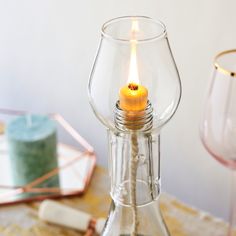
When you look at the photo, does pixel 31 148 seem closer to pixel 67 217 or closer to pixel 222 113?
pixel 67 217

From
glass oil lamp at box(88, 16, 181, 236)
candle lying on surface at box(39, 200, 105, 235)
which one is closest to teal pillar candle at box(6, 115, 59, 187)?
candle lying on surface at box(39, 200, 105, 235)

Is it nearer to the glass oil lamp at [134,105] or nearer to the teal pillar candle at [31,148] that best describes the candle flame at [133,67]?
the glass oil lamp at [134,105]

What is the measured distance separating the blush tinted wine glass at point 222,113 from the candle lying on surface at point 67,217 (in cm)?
19

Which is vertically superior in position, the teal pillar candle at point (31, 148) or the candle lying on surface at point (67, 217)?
the teal pillar candle at point (31, 148)

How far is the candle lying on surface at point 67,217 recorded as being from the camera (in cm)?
74

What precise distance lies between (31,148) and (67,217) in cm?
12

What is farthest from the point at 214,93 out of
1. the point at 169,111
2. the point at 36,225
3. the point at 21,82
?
the point at 21,82

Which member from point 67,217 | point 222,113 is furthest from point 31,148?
point 222,113

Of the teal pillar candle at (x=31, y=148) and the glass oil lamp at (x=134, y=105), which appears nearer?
the glass oil lamp at (x=134, y=105)

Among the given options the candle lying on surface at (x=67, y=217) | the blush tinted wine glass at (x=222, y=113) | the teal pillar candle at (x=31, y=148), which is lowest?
the candle lying on surface at (x=67, y=217)

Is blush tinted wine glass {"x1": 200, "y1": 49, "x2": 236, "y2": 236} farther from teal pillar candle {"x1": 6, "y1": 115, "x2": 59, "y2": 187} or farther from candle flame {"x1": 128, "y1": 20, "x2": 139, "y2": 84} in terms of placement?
teal pillar candle {"x1": 6, "y1": 115, "x2": 59, "y2": 187}

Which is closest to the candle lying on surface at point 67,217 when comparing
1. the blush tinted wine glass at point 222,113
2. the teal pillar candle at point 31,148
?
the teal pillar candle at point 31,148

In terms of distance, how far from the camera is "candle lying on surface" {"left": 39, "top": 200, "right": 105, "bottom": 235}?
74cm

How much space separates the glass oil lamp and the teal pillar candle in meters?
0.24
